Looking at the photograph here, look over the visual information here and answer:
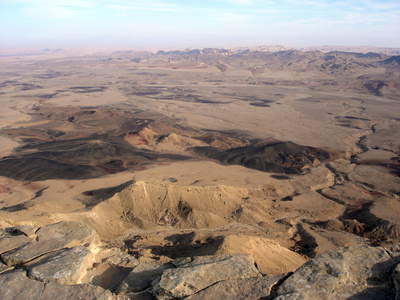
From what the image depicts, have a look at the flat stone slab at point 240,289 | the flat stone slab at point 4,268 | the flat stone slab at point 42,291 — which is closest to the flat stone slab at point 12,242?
the flat stone slab at point 4,268


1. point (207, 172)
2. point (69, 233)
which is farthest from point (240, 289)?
point (207, 172)

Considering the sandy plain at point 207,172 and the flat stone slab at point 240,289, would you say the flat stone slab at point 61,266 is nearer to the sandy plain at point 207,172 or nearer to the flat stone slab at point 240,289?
the flat stone slab at point 240,289

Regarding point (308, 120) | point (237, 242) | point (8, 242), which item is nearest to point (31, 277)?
point (8, 242)

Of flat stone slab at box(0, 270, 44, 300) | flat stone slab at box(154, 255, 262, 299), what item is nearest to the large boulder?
flat stone slab at box(154, 255, 262, 299)

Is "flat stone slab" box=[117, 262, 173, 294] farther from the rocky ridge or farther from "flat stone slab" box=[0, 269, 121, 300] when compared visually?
"flat stone slab" box=[0, 269, 121, 300]

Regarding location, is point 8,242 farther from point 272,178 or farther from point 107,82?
point 107,82

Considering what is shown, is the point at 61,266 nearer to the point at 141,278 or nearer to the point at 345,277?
the point at 141,278
